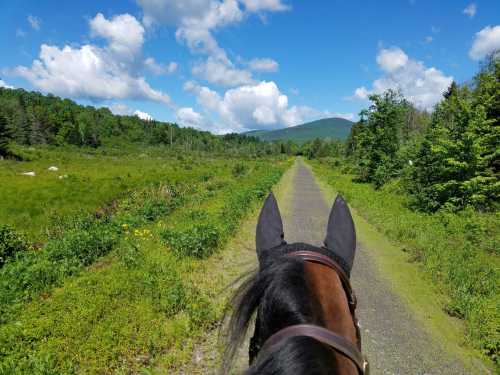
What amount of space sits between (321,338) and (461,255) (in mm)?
7213

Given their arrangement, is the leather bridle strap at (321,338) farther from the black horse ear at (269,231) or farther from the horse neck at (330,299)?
the black horse ear at (269,231)

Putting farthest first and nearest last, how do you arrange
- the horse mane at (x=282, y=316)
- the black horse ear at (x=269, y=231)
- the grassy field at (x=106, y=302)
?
the grassy field at (x=106, y=302), the black horse ear at (x=269, y=231), the horse mane at (x=282, y=316)

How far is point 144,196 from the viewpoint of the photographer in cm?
1449

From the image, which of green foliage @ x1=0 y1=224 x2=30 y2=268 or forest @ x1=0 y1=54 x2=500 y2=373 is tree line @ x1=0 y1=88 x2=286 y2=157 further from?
green foliage @ x1=0 y1=224 x2=30 y2=268

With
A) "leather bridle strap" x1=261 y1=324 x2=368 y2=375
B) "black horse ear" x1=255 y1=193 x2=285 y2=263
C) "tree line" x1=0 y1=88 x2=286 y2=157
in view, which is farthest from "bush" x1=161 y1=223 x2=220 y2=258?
"tree line" x1=0 y1=88 x2=286 y2=157

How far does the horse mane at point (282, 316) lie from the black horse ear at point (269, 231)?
333 millimetres

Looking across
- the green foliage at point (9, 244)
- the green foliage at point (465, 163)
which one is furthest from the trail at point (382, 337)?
the green foliage at point (465, 163)

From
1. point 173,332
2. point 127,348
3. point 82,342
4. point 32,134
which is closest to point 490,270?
point 173,332

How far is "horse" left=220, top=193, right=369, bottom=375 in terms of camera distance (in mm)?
740

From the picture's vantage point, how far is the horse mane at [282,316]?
72 cm

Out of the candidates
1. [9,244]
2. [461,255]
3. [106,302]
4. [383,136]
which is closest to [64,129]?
[383,136]

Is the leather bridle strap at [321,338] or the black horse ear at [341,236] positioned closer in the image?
the leather bridle strap at [321,338]

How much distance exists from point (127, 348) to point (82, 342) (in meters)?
0.54

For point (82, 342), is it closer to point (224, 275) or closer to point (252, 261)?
point (224, 275)
